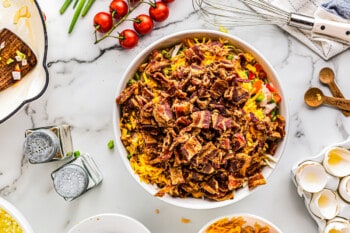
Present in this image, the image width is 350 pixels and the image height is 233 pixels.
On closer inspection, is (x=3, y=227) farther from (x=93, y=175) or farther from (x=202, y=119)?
(x=202, y=119)

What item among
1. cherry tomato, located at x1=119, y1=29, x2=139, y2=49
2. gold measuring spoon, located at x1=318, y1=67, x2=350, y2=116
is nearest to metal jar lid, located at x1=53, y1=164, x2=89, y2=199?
cherry tomato, located at x1=119, y1=29, x2=139, y2=49

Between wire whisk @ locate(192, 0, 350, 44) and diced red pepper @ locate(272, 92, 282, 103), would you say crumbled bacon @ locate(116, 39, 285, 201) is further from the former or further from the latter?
wire whisk @ locate(192, 0, 350, 44)

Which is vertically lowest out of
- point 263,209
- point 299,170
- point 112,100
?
point 263,209

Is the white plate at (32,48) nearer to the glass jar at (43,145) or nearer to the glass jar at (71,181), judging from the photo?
the glass jar at (43,145)

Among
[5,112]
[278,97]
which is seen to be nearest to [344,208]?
[278,97]

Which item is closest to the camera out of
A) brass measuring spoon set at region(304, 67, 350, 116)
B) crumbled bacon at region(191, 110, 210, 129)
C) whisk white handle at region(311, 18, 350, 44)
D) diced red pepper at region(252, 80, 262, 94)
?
crumbled bacon at region(191, 110, 210, 129)

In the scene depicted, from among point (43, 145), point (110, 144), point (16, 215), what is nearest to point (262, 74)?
point (110, 144)

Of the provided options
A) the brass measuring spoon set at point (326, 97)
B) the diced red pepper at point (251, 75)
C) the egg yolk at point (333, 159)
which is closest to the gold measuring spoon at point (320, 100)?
the brass measuring spoon set at point (326, 97)
